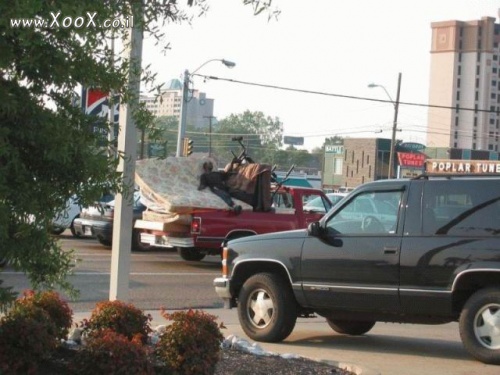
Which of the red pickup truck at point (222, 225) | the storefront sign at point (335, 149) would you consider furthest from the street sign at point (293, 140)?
the red pickup truck at point (222, 225)

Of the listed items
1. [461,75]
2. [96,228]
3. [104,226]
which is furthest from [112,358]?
[461,75]

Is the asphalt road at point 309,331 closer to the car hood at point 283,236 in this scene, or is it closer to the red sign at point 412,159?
the car hood at point 283,236

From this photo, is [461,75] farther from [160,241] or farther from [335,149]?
[160,241]

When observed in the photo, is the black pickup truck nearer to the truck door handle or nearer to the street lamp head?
the truck door handle

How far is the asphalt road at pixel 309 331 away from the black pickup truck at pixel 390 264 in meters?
0.37

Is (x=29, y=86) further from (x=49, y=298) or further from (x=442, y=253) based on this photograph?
(x=442, y=253)

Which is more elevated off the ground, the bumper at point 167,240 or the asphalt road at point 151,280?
the bumper at point 167,240

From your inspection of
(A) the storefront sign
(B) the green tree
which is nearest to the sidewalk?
(B) the green tree

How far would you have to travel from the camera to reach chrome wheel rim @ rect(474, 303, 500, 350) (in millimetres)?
9203

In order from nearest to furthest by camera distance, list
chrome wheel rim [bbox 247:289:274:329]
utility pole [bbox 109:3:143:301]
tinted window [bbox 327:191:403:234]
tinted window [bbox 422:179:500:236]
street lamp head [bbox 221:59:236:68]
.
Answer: utility pole [bbox 109:3:143:301]
tinted window [bbox 422:179:500:236]
tinted window [bbox 327:191:403:234]
chrome wheel rim [bbox 247:289:274:329]
street lamp head [bbox 221:59:236:68]

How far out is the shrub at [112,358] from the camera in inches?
252

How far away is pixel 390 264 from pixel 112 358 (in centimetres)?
410

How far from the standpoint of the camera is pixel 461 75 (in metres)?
166

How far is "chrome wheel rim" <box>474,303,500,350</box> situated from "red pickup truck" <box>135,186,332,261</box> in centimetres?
1041
